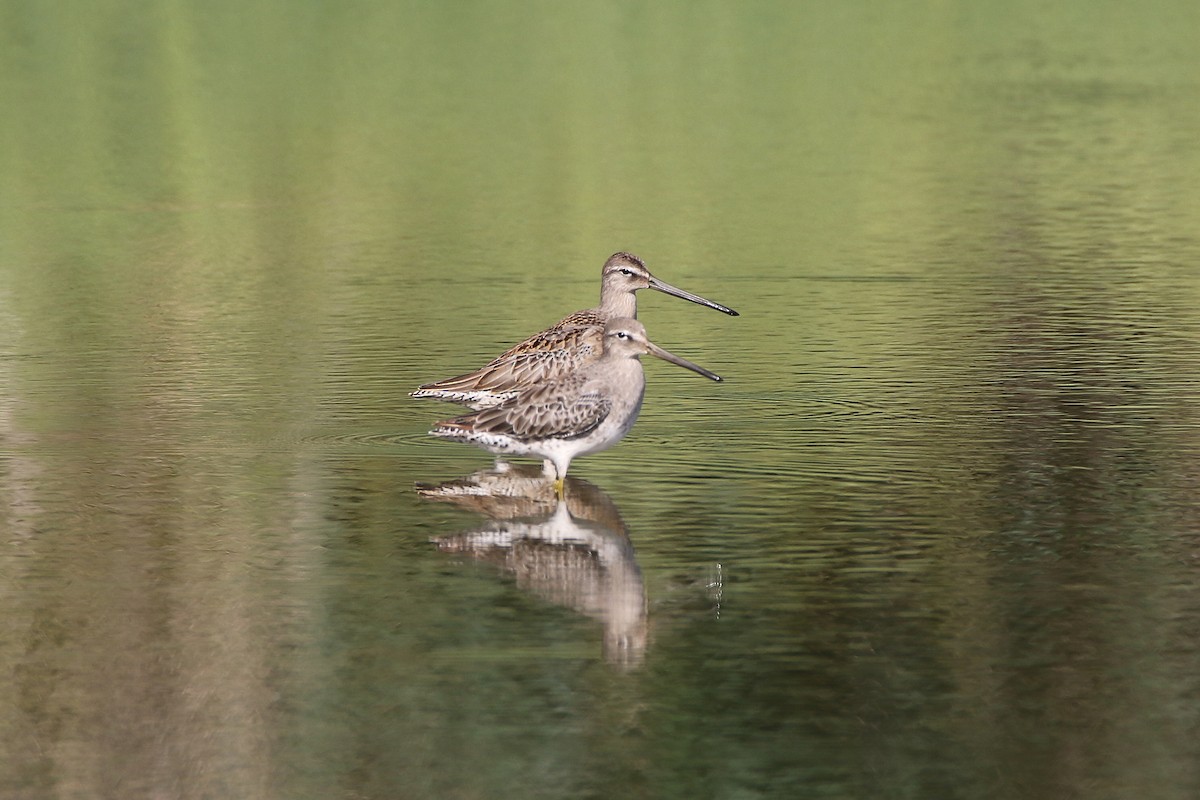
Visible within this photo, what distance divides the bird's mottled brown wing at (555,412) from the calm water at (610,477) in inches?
16.4

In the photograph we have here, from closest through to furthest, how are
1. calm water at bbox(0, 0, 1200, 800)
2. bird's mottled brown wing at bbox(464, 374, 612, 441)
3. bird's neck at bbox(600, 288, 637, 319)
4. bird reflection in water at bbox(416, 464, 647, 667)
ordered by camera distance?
calm water at bbox(0, 0, 1200, 800) < bird reflection in water at bbox(416, 464, 647, 667) < bird's mottled brown wing at bbox(464, 374, 612, 441) < bird's neck at bbox(600, 288, 637, 319)

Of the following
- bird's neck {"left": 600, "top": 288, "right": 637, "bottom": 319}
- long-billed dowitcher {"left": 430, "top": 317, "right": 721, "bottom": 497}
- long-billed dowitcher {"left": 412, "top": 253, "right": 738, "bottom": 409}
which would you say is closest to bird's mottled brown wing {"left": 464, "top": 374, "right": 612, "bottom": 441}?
long-billed dowitcher {"left": 430, "top": 317, "right": 721, "bottom": 497}

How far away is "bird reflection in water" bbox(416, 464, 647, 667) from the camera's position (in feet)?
36.3

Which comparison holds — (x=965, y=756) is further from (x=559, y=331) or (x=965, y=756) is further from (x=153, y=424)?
(x=153, y=424)

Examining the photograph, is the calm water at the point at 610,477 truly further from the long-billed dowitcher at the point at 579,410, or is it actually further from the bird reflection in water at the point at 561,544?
the long-billed dowitcher at the point at 579,410

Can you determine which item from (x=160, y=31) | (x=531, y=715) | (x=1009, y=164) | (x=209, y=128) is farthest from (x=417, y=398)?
(x=160, y=31)

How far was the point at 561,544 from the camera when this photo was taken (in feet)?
40.7

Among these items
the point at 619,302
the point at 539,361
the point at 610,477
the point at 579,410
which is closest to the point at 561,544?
the point at 579,410

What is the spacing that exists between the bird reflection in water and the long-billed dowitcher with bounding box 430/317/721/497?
0.92 feet

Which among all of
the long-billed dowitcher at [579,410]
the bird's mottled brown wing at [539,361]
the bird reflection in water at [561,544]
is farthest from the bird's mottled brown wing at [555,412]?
the bird's mottled brown wing at [539,361]

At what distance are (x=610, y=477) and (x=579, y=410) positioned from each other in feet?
2.56

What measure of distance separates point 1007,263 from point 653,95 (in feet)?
58.0

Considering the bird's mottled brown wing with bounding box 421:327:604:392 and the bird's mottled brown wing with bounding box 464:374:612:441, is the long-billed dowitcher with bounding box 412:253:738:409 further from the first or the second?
the bird's mottled brown wing with bounding box 464:374:612:441

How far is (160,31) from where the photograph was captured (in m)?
51.6
